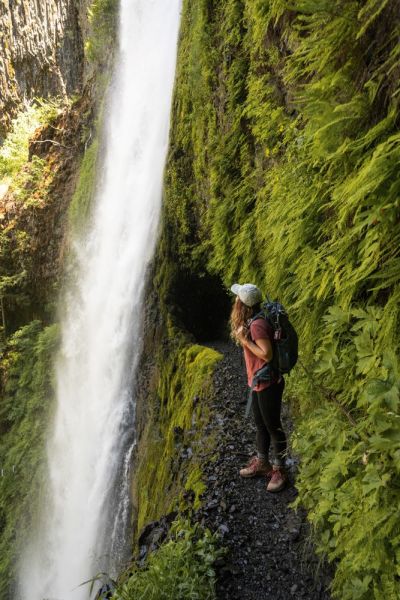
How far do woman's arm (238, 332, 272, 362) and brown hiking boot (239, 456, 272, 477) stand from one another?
125 centimetres

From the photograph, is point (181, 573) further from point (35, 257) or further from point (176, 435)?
point (35, 257)

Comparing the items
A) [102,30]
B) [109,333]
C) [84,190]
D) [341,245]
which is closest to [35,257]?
[84,190]

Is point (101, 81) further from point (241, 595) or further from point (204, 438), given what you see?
point (241, 595)

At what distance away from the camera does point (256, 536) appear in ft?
11.9

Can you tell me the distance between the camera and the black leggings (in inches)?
145

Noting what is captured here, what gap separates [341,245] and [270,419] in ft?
5.42

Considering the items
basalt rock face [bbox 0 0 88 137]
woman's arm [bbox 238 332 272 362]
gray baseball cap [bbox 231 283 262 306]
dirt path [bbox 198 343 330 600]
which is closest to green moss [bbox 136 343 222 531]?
dirt path [bbox 198 343 330 600]

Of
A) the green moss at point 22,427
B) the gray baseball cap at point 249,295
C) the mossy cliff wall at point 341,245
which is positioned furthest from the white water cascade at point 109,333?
the gray baseball cap at point 249,295

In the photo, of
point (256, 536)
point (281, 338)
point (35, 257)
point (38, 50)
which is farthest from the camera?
point (38, 50)

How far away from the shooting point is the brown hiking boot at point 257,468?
4133 mm

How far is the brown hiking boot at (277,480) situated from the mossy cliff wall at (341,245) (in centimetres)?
51

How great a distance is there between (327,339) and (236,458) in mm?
2161

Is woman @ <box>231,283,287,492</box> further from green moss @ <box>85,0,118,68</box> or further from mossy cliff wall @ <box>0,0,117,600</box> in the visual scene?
green moss @ <box>85,0,118,68</box>

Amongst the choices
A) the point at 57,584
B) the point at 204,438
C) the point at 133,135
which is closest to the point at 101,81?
the point at 133,135
